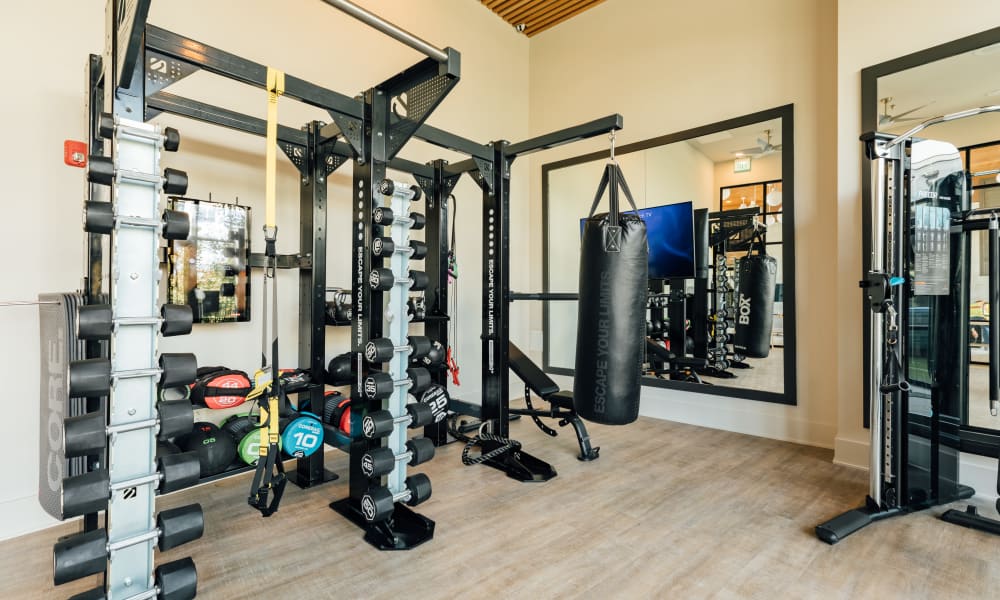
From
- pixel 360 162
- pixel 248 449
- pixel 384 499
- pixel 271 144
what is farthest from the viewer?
pixel 248 449

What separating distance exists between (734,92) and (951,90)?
4.90 ft

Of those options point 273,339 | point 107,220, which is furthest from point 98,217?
point 273,339

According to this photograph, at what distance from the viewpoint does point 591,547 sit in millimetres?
2180

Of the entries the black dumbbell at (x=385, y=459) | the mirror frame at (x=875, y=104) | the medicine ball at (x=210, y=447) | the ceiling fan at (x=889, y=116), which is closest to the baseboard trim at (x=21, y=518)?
the medicine ball at (x=210, y=447)

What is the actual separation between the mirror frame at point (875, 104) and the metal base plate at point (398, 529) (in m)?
2.80

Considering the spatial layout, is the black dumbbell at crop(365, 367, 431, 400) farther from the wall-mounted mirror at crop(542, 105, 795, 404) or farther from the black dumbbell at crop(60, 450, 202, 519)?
the wall-mounted mirror at crop(542, 105, 795, 404)

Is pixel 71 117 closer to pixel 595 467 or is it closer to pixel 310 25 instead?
pixel 310 25

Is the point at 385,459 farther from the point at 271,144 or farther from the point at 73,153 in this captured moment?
the point at 73,153

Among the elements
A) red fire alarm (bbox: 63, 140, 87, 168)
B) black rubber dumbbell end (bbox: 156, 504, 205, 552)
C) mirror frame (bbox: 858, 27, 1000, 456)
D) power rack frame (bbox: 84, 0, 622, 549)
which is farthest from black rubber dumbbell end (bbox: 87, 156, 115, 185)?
mirror frame (bbox: 858, 27, 1000, 456)

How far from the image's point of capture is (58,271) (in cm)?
244

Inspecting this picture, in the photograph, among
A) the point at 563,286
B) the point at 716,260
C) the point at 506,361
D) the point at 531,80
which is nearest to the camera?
the point at 506,361

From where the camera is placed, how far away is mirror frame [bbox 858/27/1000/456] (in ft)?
9.39

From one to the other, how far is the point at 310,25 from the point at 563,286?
3.42 metres

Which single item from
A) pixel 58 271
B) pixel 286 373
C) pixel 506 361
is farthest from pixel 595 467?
pixel 58 271
